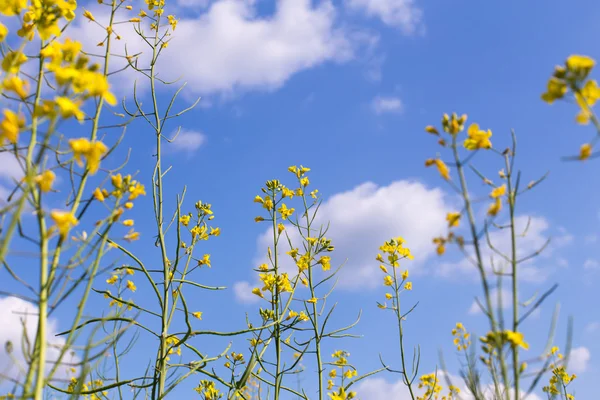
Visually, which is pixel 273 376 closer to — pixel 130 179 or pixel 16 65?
pixel 130 179

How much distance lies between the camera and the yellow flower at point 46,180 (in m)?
1.30

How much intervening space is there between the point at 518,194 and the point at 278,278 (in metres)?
2.15

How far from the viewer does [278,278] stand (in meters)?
3.38

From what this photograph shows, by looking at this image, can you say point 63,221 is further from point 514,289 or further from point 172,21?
point 172,21

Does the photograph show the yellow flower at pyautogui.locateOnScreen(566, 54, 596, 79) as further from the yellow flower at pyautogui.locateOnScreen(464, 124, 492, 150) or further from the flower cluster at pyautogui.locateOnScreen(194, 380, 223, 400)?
the flower cluster at pyautogui.locateOnScreen(194, 380, 223, 400)

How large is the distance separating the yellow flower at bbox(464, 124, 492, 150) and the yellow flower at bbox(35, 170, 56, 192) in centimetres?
131

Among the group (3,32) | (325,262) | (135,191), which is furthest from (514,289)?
(325,262)

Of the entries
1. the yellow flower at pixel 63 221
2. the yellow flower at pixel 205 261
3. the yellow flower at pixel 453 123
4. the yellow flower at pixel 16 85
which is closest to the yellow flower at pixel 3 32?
the yellow flower at pixel 16 85

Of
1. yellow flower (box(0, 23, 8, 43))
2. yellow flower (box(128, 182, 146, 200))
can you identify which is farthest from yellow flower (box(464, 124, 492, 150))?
yellow flower (box(0, 23, 8, 43))

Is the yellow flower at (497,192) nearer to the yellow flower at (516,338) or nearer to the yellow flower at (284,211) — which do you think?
the yellow flower at (516,338)

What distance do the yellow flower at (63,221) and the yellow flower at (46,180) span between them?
98 mm

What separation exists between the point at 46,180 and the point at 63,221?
14cm

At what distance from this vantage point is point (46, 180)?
131cm

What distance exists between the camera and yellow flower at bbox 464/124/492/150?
5.10 feet
